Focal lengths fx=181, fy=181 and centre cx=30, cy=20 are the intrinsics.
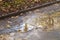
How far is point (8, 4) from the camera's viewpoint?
8.80 meters

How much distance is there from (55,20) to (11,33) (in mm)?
1972

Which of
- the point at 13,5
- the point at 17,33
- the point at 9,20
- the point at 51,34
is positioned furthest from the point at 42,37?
the point at 13,5

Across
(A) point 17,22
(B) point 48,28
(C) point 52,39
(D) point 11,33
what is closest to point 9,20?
(A) point 17,22

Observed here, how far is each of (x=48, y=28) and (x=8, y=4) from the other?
2.78 meters

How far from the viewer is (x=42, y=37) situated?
6.32 m

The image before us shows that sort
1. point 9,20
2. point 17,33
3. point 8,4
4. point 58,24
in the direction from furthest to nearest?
point 8,4 → point 9,20 → point 58,24 → point 17,33

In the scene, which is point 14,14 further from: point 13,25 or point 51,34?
point 51,34

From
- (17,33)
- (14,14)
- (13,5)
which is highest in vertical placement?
(13,5)

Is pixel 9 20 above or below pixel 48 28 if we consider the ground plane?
above

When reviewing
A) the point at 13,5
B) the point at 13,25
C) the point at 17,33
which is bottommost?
the point at 17,33

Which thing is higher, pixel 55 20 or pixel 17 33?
pixel 55 20

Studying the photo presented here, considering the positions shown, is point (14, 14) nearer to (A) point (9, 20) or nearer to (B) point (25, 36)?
(A) point (9, 20)

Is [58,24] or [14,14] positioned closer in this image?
[58,24]

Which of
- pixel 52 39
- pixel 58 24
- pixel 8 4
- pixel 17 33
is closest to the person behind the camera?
pixel 52 39
